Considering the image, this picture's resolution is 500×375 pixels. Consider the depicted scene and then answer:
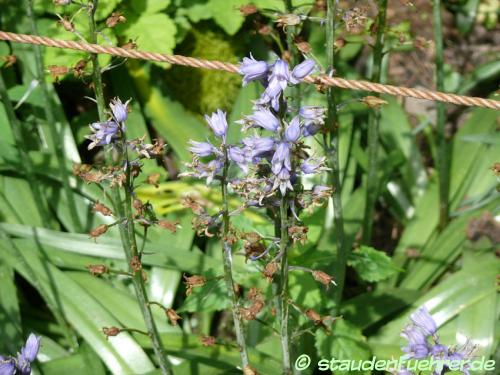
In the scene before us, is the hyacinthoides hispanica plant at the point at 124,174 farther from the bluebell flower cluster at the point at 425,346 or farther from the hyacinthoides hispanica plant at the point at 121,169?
the bluebell flower cluster at the point at 425,346

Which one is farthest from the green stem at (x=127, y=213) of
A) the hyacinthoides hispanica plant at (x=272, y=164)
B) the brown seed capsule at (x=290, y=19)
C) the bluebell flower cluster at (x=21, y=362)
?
the brown seed capsule at (x=290, y=19)

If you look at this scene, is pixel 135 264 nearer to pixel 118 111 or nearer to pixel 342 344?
pixel 118 111

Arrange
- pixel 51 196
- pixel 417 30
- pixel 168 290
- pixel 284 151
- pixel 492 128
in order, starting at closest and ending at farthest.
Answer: pixel 284 151 < pixel 168 290 < pixel 51 196 < pixel 492 128 < pixel 417 30

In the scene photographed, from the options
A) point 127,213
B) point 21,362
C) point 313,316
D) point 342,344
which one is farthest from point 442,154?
point 21,362

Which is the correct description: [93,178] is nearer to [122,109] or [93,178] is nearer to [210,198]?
[122,109]

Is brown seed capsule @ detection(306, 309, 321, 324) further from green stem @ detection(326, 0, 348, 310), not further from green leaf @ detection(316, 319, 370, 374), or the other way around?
green leaf @ detection(316, 319, 370, 374)

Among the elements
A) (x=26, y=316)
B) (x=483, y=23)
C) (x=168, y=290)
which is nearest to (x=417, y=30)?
(x=483, y=23)

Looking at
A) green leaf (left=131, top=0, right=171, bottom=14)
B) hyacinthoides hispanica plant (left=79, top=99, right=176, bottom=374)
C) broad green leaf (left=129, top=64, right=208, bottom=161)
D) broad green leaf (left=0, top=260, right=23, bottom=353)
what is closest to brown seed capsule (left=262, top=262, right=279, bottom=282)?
hyacinthoides hispanica plant (left=79, top=99, right=176, bottom=374)
